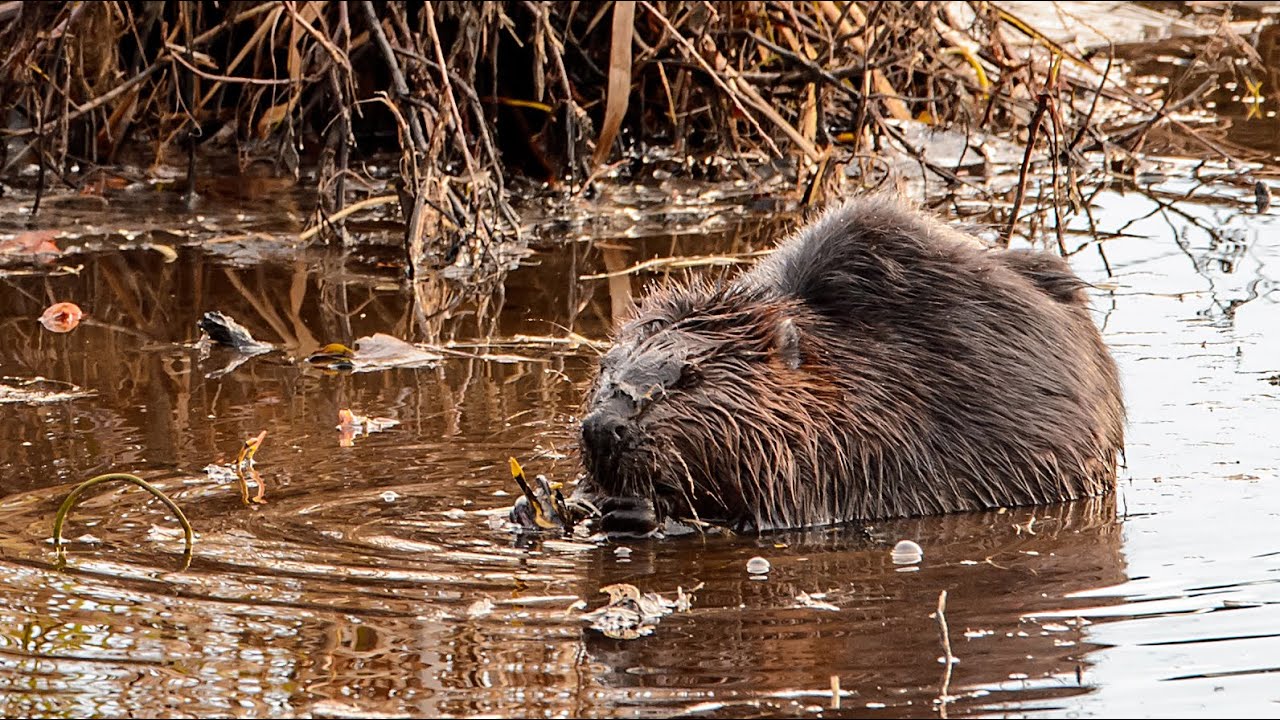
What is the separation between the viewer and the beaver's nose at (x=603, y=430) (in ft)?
13.2

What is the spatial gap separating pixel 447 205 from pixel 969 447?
8.55 ft

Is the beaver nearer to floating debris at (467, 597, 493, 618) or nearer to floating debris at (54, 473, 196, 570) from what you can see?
floating debris at (467, 597, 493, 618)

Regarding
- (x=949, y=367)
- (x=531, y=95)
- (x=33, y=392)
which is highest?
(x=531, y=95)

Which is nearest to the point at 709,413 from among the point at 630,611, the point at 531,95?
the point at 630,611

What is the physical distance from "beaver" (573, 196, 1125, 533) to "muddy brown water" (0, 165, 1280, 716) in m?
0.12

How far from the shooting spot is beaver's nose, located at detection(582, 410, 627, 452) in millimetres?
4023

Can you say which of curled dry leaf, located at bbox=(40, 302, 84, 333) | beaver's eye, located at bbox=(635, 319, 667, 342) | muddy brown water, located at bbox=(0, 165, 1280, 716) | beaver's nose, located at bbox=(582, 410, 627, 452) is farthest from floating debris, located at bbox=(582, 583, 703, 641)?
curled dry leaf, located at bbox=(40, 302, 84, 333)

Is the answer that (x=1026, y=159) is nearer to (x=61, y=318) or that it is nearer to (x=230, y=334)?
(x=230, y=334)

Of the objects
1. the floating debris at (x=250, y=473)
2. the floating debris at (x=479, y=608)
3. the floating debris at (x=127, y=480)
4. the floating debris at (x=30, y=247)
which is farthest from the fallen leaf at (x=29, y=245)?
the floating debris at (x=479, y=608)

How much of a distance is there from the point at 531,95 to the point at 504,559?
4623mm

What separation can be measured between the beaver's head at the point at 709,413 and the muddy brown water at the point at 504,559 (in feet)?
0.51

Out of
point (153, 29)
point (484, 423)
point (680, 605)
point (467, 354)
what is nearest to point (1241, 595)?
point (680, 605)

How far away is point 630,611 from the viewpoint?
344cm

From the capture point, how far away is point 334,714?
9.74 feet
